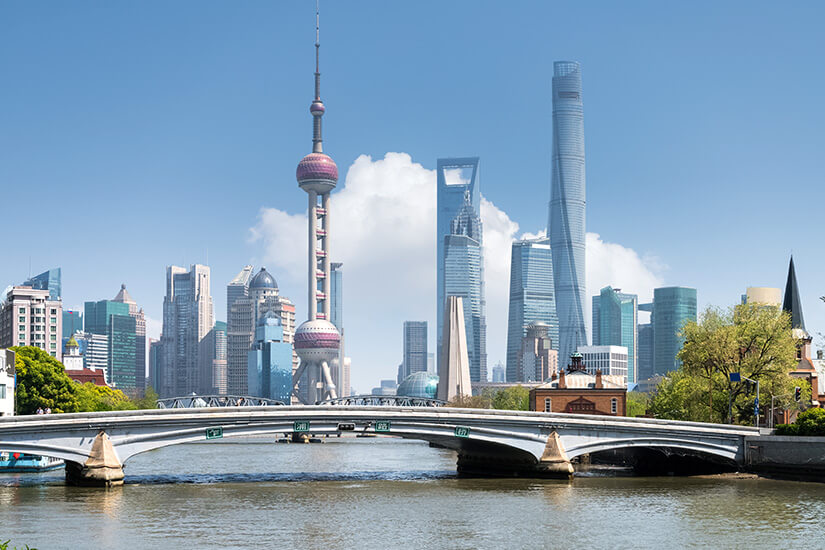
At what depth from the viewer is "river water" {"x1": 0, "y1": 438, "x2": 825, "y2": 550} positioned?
57.1 metres

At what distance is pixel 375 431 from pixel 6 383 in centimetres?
3880

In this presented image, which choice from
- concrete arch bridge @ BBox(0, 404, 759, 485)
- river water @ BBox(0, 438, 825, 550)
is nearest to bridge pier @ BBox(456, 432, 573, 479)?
concrete arch bridge @ BBox(0, 404, 759, 485)

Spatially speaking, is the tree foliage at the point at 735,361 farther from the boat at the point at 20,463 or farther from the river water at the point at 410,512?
the boat at the point at 20,463

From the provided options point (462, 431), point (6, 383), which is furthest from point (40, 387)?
point (462, 431)

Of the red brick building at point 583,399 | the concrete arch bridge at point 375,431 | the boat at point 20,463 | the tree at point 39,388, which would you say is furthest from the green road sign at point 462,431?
the red brick building at point 583,399

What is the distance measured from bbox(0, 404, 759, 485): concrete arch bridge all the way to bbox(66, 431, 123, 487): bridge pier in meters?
0.07

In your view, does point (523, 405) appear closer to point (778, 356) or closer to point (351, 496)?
point (778, 356)

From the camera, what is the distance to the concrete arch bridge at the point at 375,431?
259ft

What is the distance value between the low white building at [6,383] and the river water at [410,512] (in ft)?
43.4

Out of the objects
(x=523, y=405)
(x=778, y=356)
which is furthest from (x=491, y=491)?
(x=523, y=405)

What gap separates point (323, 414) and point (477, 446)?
21.8 metres

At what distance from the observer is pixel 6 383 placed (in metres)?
108

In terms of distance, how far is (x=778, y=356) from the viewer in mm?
103500

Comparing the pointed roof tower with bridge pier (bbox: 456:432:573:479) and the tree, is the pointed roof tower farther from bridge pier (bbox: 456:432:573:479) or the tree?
the tree
